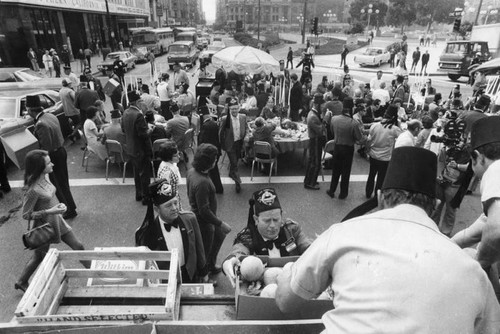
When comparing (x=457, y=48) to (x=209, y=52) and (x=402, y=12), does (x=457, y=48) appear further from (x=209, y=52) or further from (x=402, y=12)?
(x=402, y=12)

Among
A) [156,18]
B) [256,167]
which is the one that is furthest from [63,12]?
[156,18]

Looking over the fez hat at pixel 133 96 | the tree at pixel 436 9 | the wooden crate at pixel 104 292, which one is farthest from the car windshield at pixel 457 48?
the tree at pixel 436 9

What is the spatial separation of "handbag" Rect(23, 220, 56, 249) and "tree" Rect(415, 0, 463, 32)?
84104 mm

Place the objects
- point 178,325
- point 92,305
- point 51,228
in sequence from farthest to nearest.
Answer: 1. point 51,228
2. point 92,305
3. point 178,325

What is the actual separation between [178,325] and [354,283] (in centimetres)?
93

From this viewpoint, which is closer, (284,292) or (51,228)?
(284,292)

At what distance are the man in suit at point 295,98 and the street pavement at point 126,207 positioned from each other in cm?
291

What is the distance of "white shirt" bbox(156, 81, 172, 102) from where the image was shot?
10367mm

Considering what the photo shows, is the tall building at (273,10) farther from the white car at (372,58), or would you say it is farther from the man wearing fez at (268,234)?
the man wearing fez at (268,234)

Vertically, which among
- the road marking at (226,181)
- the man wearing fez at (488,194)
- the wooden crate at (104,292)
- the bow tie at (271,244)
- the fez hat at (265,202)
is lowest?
the road marking at (226,181)

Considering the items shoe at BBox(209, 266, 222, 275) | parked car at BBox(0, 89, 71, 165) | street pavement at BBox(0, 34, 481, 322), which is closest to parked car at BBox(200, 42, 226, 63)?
parked car at BBox(0, 89, 71, 165)

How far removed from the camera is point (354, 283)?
1085 mm

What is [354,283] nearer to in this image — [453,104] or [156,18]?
[453,104]

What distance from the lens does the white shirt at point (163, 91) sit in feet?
34.0
